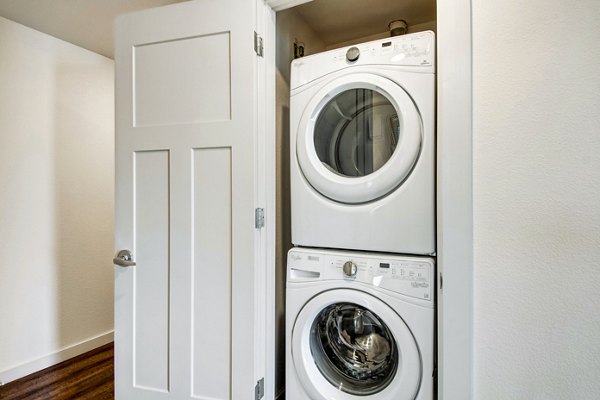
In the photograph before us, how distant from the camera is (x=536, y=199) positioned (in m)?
0.97

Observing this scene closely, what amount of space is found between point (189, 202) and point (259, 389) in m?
0.90

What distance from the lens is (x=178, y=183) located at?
1.45 meters

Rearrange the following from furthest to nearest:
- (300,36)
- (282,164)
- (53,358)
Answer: (53,358) < (300,36) < (282,164)

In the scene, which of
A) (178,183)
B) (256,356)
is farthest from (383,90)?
(256,356)

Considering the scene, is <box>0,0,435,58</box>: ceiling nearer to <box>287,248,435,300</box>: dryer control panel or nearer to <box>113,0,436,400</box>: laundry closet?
<box>113,0,436,400</box>: laundry closet

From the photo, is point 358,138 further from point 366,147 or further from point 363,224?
point 363,224

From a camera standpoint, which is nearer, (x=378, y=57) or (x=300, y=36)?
(x=378, y=57)

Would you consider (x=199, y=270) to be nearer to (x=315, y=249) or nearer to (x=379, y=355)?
(x=315, y=249)

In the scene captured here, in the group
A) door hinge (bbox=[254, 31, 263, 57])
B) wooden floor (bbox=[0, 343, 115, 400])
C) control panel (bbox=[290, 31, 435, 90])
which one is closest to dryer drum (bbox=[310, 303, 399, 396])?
control panel (bbox=[290, 31, 435, 90])

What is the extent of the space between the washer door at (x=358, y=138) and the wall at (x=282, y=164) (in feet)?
0.96

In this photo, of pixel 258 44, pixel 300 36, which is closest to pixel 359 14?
pixel 300 36

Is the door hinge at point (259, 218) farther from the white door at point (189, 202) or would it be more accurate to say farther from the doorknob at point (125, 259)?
the doorknob at point (125, 259)

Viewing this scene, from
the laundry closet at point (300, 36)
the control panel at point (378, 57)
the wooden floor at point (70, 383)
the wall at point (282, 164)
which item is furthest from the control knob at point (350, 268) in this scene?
the wooden floor at point (70, 383)

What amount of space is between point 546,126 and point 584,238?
350 mm
